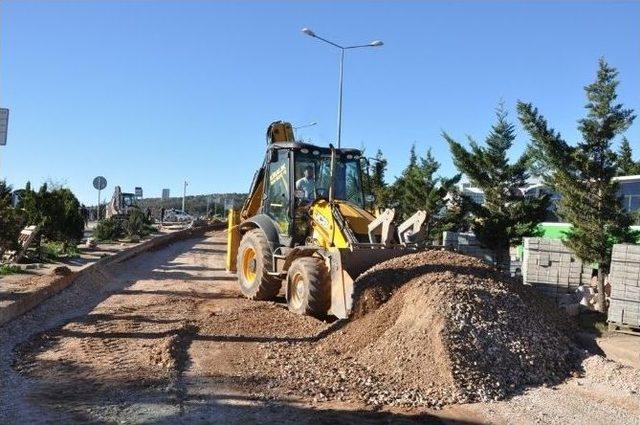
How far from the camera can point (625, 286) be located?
9.55 meters

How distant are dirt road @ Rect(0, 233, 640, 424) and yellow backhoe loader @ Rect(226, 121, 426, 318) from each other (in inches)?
22.5

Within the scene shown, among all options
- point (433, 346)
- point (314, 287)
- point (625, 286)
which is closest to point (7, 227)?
point (314, 287)

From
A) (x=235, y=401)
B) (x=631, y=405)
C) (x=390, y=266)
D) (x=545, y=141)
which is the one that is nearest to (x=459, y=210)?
(x=545, y=141)

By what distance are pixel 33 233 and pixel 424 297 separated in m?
11.4

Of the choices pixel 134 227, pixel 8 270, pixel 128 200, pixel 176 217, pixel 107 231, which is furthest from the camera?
pixel 176 217

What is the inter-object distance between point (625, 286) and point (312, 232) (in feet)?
16.7

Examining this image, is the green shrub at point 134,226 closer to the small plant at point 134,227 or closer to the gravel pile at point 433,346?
the small plant at point 134,227

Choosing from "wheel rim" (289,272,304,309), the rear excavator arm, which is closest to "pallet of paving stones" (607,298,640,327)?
"wheel rim" (289,272,304,309)

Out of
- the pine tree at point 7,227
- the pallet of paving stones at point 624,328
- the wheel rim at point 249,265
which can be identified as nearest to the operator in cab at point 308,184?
the wheel rim at point 249,265

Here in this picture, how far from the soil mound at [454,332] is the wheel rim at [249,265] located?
159 inches

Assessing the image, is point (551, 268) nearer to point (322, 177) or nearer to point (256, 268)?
point (322, 177)

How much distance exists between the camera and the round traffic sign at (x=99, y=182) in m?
28.1

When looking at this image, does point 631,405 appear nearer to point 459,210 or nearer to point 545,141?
point 545,141

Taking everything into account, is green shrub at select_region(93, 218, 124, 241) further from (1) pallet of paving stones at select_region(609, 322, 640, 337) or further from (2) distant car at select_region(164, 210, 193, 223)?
(2) distant car at select_region(164, 210, 193, 223)
